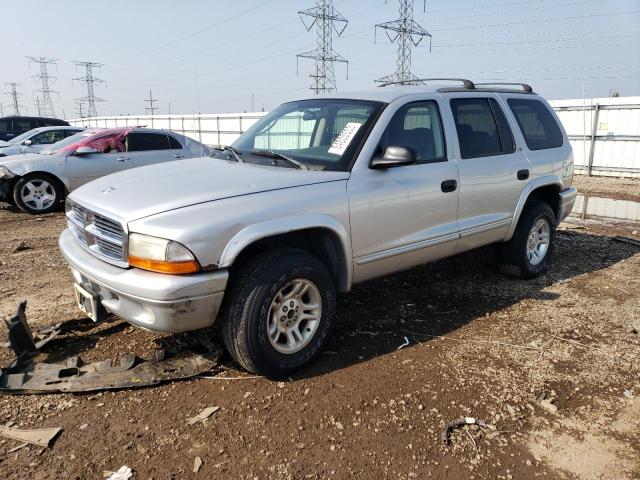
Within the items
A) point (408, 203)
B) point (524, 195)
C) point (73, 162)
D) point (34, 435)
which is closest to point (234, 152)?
point (408, 203)

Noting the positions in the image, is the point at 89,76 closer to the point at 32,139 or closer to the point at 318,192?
the point at 32,139

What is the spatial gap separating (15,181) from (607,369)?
31.2 ft

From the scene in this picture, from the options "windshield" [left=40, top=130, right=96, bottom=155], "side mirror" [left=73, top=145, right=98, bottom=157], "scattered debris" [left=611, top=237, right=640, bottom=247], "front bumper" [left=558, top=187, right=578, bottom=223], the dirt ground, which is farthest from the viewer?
"windshield" [left=40, top=130, right=96, bottom=155]

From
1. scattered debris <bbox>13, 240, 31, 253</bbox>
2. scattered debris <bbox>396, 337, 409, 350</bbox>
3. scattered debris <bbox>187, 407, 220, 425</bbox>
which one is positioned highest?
scattered debris <bbox>13, 240, 31, 253</bbox>

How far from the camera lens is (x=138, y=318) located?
2.96 meters

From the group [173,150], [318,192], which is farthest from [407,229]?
[173,150]

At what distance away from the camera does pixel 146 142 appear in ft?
33.0

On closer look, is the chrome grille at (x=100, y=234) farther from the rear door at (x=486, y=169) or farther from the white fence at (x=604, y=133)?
the white fence at (x=604, y=133)

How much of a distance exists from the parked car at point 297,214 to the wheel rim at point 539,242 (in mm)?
555

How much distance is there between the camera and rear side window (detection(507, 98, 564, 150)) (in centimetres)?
516

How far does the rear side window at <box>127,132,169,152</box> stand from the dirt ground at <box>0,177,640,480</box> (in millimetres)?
5556

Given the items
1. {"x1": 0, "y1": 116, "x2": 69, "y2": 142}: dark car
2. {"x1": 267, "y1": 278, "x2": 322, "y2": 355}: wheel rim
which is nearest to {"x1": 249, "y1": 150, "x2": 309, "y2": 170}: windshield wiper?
{"x1": 267, "y1": 278, "x2": 322, "y2": 355}: wheel rim

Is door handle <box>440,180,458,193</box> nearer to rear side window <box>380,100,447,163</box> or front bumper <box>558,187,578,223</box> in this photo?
rear side window <box>380,100,447,163</box>

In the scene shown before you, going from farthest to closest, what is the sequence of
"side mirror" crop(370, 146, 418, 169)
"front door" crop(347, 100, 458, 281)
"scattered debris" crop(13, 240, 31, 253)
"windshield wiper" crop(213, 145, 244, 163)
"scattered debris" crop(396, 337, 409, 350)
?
"scattered debris" crop(13, 240, 31, 253)
"windshield wiper" crop(213, 145, 244, 163)
"scattered debris" crop(396, 337, 409, 350)
"front door" crop(347, 100, 458, 281)
"side mirror" crop(370, 146, 418, 169)
